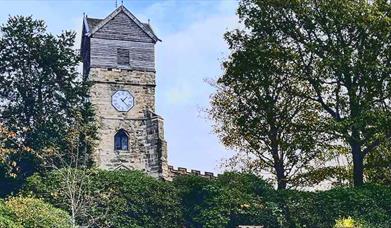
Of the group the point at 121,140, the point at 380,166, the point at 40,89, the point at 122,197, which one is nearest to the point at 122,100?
the point at 121,140

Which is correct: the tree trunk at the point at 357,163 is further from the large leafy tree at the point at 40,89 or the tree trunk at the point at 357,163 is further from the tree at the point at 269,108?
the large leafy tree at the point at 40,89

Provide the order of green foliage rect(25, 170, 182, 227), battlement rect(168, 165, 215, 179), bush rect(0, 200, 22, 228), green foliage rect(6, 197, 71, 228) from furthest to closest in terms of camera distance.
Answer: battlement rect(168, 165, 215, 179), green foliage rect(25, 170, 182, 227), green foliage rect(6, 197, 71, 228), bush rect(0, 200, 22, 228)

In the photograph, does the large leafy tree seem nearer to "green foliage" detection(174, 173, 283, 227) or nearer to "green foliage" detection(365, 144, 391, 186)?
"green foliage" detection(174, 173, 283, 227)

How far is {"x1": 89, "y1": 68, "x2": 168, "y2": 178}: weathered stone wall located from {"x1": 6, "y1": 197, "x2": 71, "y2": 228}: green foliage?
16436 mm

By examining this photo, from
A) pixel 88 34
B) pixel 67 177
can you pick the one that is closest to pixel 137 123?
pixel 88 34

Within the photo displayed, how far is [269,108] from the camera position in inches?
1416

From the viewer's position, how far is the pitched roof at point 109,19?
161 ft

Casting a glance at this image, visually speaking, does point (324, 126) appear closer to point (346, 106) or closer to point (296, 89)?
point (346, 106)

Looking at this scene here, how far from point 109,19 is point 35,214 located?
25.6 meters

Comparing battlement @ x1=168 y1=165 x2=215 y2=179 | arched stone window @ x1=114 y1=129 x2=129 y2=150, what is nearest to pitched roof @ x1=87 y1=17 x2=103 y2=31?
arched stone window @ x1=114 y1=129 x2=129 y2=150

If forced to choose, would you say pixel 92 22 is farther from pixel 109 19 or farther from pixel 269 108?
pixel 269 108

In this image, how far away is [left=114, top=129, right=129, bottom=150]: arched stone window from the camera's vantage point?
46.4 meters

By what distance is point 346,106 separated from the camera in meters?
33.8

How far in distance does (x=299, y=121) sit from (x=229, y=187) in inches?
270
